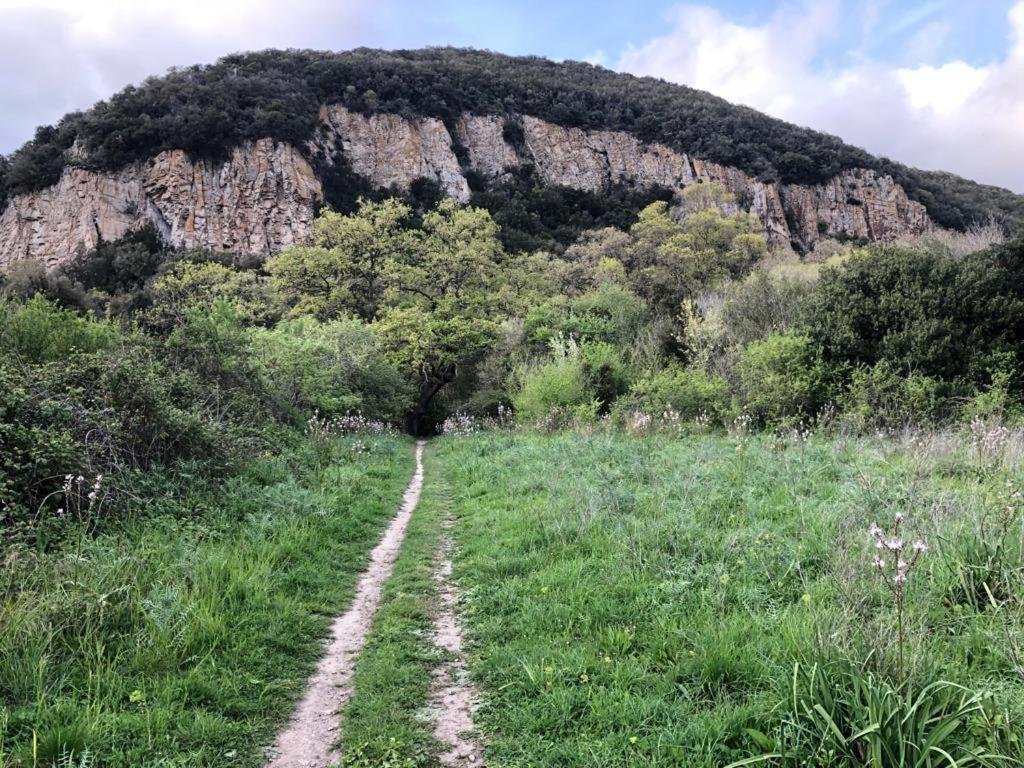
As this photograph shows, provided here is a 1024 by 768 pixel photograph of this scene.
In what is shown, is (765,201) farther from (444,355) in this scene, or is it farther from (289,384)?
(289,384)

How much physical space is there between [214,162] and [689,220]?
49.6m

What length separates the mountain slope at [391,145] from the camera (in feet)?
187

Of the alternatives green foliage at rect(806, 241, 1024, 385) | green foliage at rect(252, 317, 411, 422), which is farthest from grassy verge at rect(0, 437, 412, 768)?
green foliage at rect(806, 241, 1024, 385)

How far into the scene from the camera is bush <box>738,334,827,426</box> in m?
16.5

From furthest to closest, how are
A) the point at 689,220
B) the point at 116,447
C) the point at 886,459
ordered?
the point at 689,220 → the point at 886,459 → the point at 116,447

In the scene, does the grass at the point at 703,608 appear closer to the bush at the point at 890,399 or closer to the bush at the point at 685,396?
the bush at the point at 890,399

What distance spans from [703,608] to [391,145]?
77395mm

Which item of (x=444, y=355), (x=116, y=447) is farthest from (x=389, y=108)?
(x=116, y=447)

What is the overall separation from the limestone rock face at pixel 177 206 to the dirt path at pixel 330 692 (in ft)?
191

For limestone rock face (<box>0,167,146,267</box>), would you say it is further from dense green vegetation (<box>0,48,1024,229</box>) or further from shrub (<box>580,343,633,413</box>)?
shrub (<box>580,343,633,413</box>)

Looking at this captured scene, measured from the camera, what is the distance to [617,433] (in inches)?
628

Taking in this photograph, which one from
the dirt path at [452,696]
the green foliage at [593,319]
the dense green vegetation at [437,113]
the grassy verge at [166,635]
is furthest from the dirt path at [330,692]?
the dense green vegetation at [437,113]

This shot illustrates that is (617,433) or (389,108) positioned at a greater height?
(389,108)

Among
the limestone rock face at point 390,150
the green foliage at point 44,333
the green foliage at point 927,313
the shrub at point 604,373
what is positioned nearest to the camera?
the green foliage at point 44,333
